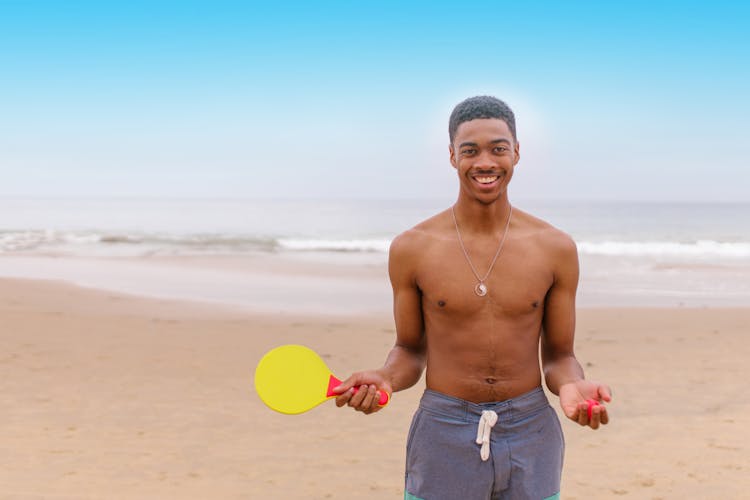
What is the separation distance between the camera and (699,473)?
5824 mm

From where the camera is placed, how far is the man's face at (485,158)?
2469 mm

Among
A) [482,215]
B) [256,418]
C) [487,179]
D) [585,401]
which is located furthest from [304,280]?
[585,401]

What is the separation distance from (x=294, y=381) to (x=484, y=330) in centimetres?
66

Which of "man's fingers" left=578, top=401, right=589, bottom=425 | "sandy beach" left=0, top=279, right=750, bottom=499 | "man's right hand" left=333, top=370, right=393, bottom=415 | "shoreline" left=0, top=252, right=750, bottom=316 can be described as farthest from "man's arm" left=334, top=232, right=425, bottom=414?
"shoreline" left=0, top=252, right=750, bottom=316

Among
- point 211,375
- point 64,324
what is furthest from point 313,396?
point 64,324

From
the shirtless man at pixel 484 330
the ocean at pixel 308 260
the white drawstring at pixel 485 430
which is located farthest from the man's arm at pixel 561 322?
the ocean at pixel 308 260

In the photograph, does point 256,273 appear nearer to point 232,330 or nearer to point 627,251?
point 232,330

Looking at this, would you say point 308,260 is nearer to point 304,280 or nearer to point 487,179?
point 304,280

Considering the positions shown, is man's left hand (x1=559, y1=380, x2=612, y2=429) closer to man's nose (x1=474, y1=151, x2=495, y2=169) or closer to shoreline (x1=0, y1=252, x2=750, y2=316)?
man's nose (x1=474, y1=151, x2=495, y2=169)

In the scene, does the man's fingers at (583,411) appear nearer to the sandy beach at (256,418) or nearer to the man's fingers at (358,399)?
the man's fingers at (358,399)

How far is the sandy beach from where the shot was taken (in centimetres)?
567

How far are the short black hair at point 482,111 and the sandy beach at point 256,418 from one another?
370 cm

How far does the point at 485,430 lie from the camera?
7.94 ft

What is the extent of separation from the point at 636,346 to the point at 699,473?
4.52 m
